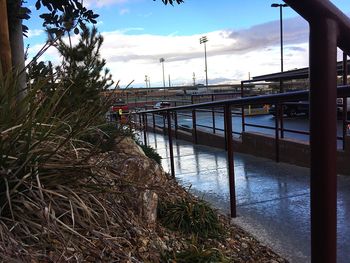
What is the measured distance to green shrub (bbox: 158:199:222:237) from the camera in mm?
3180

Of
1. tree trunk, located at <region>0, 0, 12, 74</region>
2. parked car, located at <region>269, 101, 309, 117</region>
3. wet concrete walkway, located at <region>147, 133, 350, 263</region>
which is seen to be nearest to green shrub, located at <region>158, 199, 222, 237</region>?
wet concrete walkway, located at <region>147, 133, 350, 263</region>

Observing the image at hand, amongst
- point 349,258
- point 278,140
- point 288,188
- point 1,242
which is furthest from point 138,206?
point 278,140

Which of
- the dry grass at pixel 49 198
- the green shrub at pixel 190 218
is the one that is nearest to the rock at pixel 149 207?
the green shrub at pixel 190 218

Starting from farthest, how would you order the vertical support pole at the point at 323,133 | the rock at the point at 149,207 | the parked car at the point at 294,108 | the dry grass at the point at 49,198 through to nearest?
the parked car at the point at 294,108 < the rock at the point at 149,207 < the dry grass at the point at 49,198 < the vertical support pole at the point at 323,133

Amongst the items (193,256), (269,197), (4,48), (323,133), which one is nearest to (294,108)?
(269,197)

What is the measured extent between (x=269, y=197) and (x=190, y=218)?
5.09ft

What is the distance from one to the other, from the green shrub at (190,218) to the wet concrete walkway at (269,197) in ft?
1.35

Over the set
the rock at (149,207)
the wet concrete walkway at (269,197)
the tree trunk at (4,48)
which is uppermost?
the tree trunk at (4,48)

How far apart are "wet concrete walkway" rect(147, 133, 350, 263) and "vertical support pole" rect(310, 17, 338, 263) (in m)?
1.84

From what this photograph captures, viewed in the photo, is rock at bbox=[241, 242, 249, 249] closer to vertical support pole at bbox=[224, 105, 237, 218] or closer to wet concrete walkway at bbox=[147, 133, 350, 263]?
wet concrete walkway at bbox=[147, 133, 350, 263]

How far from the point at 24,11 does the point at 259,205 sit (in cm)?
266

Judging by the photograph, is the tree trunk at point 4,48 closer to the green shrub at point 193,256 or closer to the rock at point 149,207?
the rock at point 149,207

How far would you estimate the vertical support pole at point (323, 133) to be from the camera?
129 centimetres

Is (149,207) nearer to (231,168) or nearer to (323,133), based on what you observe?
(231,168)
